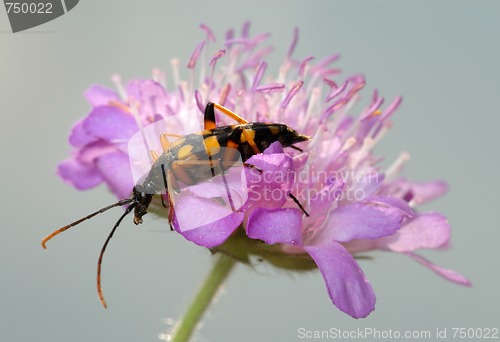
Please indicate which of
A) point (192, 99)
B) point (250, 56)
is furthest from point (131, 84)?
point (250, 56)

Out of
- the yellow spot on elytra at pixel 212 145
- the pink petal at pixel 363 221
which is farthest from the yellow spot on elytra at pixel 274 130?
the pink petal at pixel 363 221

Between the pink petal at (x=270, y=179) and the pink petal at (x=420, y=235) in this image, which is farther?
the pink petal at (x=420, y=235)

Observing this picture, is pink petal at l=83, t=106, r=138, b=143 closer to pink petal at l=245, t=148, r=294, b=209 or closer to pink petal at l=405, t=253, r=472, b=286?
pink petal at l=245, t=148, r=294, b=209

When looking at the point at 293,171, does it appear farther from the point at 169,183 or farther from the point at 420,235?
the point at 420,235

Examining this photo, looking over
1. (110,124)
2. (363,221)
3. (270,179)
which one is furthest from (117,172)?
(363,221)

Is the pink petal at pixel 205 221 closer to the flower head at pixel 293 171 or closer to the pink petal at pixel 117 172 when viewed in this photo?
the flower head at pixel 293 171
